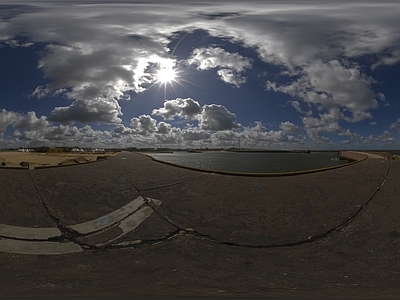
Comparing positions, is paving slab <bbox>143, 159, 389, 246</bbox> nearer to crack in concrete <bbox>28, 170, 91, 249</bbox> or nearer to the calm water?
crack in concrete <bbox>28, 170, 91, 249</bbox>

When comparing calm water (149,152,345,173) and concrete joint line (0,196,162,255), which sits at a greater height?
concrete joint line (0,196,162,255)

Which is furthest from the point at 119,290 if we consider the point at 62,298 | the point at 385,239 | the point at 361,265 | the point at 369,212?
the point at 369,212

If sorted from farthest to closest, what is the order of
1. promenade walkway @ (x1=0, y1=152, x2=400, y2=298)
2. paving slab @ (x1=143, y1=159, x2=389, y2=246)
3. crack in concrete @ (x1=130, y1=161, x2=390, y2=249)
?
1. paving slab @ (x1=143, y1=159, x2=389, y2=246)
2. crack in concrete @ (x1=130, y1=161, x2=390, y2=249)
3. promenade walkway @ (x1=0, y1=152, x2=400, y2=298)

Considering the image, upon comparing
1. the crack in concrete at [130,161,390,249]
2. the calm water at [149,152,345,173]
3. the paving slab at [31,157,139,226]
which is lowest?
the calm water at [149,152,345,173]

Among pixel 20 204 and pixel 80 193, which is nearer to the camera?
pixel 20 204

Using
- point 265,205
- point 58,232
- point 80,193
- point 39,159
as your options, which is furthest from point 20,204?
point 39,159

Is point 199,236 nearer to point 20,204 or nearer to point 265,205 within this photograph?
point 265,205

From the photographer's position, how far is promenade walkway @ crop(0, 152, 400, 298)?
2750mm

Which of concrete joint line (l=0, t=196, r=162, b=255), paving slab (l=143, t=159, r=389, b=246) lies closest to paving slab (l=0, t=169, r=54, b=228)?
concrete joint line (l=0, t=196, r=162, b=255)

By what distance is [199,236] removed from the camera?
372 cm

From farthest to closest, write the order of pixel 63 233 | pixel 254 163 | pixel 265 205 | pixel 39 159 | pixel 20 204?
pixel 254 163 < pixel 39 159 < pixel 265 205 < pixel 20 204 < pixel 63 233

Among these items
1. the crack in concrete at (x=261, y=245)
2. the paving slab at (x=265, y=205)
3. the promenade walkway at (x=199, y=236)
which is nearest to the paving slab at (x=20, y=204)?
the promenade walkway at (x=199, y=236)

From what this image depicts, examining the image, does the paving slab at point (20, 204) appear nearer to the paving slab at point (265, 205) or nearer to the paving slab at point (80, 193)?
the paving slab at point (80, 193)

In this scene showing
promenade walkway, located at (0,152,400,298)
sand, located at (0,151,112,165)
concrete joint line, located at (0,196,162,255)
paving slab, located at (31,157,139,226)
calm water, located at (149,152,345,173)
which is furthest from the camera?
calm water, located at (149,152,345,173)
